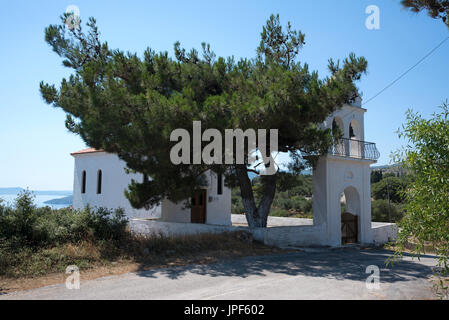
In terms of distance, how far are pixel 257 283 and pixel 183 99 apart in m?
5.62

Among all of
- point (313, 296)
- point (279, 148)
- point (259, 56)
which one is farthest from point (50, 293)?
point (259, 56)

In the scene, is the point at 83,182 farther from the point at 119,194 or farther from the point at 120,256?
the point at 120,256

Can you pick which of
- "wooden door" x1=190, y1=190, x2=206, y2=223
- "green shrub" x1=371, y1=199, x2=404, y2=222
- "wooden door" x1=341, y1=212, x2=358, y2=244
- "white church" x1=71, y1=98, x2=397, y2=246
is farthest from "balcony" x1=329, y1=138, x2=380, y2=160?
"green shrub" x1=371, y1=199, x2=404, y2=222

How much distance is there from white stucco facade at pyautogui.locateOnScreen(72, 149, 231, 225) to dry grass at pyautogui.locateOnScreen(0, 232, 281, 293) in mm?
6438

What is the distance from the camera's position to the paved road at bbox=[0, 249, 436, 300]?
7133mm

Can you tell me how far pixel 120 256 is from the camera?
10.9m

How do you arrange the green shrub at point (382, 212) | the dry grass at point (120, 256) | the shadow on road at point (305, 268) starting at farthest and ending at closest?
the green shrub at point (382, 212), the shadow on road at point (305, 268), the dry grass at point (120, 256)

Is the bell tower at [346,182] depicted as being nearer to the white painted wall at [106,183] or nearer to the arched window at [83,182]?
the white painted wall at [106,183]

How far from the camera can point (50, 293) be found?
7.38 metres

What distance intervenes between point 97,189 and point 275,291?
701 inches

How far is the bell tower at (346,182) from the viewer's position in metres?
15.9

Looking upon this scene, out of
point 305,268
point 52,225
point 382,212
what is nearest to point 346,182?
point 305,268

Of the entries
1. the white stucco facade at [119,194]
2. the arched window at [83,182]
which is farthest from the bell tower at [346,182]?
the arched window at [83,182]
